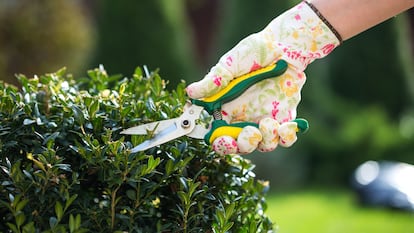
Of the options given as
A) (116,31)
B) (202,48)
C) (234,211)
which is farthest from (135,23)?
(234,211)

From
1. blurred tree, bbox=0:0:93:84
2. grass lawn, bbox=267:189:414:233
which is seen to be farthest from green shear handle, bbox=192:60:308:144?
blurred tree, bbox=0:0:93:84

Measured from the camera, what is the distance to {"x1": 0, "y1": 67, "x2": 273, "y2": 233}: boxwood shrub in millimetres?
1670

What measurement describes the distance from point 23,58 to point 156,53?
4.61 feet

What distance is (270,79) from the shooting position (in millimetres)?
1906

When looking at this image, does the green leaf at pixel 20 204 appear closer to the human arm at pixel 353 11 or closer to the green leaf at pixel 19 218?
the green leaf at pixel 19 218

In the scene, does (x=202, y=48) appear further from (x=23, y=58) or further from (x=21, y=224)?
(x=21, y=224)

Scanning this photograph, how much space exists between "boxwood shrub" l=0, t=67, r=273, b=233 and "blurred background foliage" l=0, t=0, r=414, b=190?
4543mm

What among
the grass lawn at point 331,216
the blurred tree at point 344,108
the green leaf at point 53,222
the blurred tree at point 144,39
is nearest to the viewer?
the green leaf at point 53,222

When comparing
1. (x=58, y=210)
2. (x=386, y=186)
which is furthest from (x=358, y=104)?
(x=58, y=210)

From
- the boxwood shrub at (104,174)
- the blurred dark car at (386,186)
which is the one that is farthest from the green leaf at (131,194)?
the blurred dark car at (386,186)

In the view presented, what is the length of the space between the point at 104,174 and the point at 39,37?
4.79m

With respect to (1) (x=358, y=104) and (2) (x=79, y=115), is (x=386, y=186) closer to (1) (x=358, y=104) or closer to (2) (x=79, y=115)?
(1) (x=358, y=104)

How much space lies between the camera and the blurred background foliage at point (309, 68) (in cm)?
651

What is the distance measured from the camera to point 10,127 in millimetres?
1803
